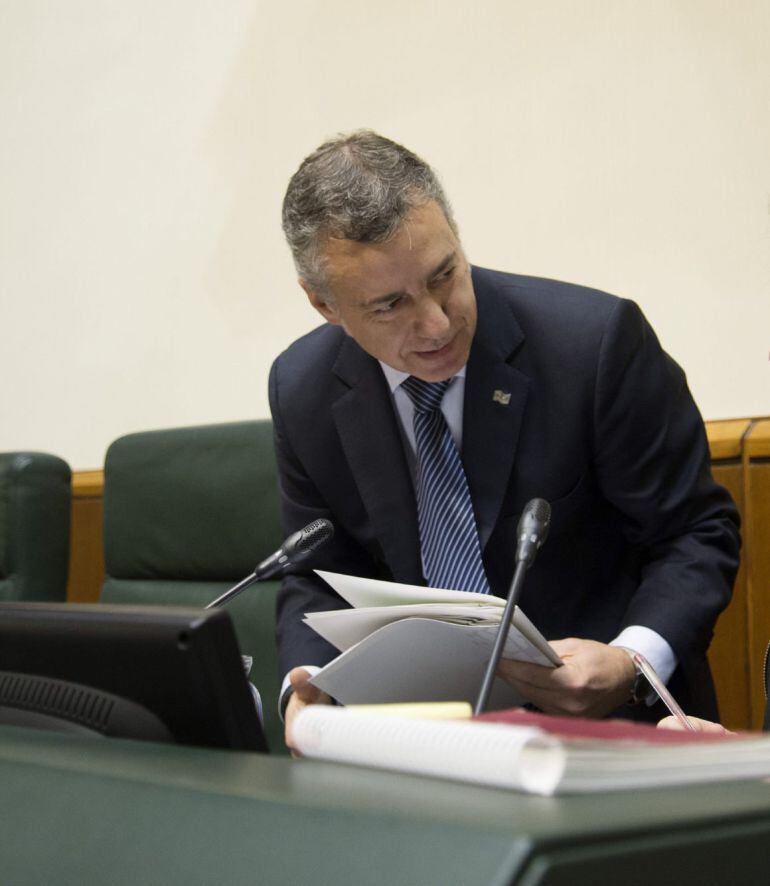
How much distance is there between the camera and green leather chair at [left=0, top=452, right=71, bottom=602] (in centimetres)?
287

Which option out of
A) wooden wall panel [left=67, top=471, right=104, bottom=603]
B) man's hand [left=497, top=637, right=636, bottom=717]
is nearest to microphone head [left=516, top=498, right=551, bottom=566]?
man's hand [left=497, top=637, right=636, bottom=717]

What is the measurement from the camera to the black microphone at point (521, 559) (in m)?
1.25

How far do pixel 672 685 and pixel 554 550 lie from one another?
0.95 ft

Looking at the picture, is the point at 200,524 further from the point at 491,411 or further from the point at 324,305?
the point at 491,411

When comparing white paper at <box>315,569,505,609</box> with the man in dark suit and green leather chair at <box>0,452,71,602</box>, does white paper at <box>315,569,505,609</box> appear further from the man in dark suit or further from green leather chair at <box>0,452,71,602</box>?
green leather chair at <box>0,452,71,602</box>

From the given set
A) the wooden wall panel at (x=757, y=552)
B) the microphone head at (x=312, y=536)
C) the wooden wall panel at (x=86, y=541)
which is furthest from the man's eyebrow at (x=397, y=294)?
the wooden wall panel at (x=86, y=541)

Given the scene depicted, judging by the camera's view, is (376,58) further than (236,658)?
Yes

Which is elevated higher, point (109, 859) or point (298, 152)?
point (298, 152)

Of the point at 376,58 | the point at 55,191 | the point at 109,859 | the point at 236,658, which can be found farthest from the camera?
the point at 55,191

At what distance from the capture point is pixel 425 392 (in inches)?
78.8

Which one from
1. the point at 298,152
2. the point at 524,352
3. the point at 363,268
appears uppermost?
the point at 298,152

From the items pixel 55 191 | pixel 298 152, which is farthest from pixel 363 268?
pixel 55 191

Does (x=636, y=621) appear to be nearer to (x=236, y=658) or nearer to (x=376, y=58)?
(x=236, y=658)

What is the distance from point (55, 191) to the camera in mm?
3904
